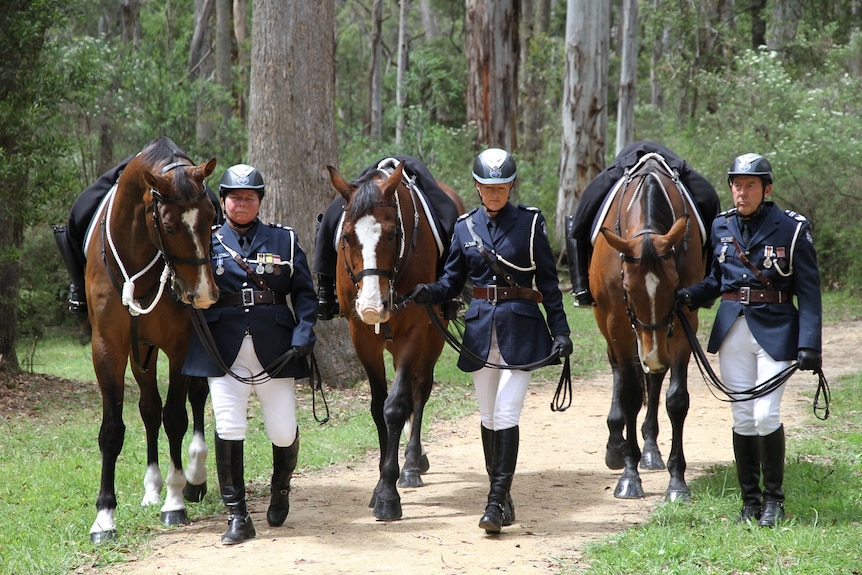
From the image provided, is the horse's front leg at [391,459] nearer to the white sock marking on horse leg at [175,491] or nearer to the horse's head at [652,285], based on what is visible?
the white sock marking on horse leg at [175,491]

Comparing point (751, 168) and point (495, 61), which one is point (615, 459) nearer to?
point (751, 168)

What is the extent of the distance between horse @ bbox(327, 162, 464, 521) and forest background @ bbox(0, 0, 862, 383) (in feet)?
15.4

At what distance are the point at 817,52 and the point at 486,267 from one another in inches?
1068

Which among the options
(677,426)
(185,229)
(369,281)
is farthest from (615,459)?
(185,229)

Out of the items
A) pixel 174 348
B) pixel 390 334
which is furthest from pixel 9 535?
pixel 390 334

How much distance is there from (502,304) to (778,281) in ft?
5.35

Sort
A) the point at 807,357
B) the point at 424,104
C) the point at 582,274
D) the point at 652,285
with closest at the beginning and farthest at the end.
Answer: the point at 807,357 < the point at 652,285 < the point at 582,274 < the point at 424,104

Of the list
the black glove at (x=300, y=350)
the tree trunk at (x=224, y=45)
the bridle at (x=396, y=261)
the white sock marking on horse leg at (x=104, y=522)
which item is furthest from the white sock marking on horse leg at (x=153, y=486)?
the tree trunk at (x=224, y=45)

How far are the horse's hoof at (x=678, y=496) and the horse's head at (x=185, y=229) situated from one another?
327 centimetres

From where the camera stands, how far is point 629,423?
23.5 feet

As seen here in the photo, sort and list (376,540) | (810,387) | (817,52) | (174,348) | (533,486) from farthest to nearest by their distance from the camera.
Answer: (817,52)
(810,387)
(533,486)
(174,348)
(376,540)

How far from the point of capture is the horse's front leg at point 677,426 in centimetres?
655

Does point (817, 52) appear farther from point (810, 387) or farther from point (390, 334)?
point (390, 334)

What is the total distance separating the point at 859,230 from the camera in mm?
19219
